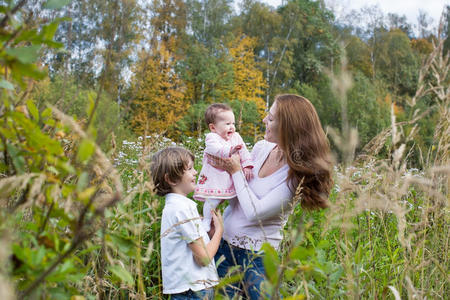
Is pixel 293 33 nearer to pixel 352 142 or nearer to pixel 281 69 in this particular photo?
pixel 281 69

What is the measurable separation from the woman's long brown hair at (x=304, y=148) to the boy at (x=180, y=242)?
0.49 m

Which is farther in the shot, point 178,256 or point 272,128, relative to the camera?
point 272,128

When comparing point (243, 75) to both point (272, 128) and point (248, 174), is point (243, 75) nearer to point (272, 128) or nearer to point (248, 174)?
point (248, 174)

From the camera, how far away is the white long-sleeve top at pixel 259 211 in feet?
6.74

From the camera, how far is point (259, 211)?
80.8 inches

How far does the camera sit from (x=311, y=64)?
2639 centimetres

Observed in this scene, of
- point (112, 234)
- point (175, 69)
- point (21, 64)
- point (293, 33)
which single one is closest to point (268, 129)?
point (112, 234)

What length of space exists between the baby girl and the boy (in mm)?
252

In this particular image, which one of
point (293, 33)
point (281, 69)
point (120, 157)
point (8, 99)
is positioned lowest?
point (120, 157)

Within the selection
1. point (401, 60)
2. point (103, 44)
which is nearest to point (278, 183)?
point (103, 44)

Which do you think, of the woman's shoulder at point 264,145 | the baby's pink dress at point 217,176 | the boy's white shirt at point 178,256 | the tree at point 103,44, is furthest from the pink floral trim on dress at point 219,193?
the tree at point 103,44

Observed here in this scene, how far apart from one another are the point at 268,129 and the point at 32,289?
1821 millimetres

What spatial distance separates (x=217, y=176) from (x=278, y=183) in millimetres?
586

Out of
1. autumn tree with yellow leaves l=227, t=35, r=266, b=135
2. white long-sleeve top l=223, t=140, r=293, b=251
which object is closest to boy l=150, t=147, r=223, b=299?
white long-sleeve top l=223, t=140, r=293, b=251
